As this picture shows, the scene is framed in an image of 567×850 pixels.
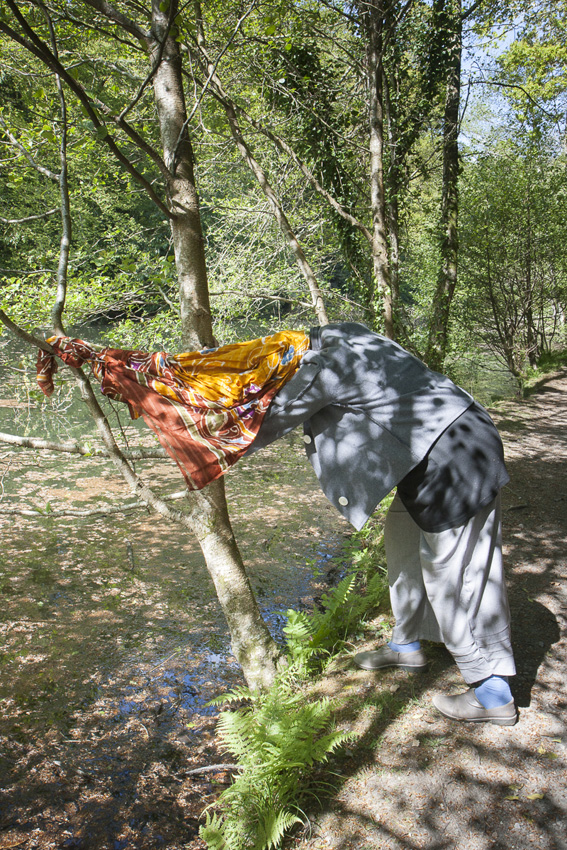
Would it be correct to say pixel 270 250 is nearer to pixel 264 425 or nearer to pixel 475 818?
pixel 264 425

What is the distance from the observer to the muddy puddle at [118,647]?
321 centimetres

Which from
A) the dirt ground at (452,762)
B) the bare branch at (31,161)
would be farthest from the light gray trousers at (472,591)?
the bare branch at (31,161)

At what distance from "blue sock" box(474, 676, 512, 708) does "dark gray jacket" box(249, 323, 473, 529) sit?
93cm

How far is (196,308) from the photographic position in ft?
10.2

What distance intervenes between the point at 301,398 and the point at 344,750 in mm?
1715

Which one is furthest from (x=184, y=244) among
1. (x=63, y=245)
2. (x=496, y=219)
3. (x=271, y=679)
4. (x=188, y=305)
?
(x=496, y=219)

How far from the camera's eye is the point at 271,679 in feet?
10.9

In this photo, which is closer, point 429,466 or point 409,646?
point 429,466

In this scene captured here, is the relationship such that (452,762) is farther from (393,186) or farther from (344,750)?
(393,186)

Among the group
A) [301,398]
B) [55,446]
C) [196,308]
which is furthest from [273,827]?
[196,308]

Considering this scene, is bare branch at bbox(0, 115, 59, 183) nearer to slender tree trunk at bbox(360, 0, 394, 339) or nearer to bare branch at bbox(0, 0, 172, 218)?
bare branch at bbox(0, 0, 172, 218)

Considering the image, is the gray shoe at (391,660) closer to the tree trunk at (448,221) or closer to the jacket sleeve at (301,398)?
the jacket sleeve at (301,398)

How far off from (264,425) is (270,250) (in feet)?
25.6

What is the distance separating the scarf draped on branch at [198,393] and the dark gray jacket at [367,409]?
0.08m
